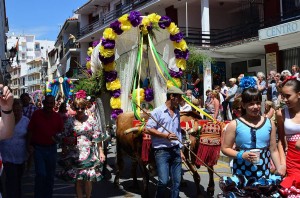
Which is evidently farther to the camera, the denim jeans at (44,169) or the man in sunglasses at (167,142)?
the denim jeans at (44,169)

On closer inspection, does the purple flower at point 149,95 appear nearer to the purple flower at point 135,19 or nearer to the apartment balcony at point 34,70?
the purple flower at point 135,19

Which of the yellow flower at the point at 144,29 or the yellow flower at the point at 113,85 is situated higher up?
the yellow flower at the point at 144,29

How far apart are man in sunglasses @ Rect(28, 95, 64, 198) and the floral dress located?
0.77ft

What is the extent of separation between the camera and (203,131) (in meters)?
6.79

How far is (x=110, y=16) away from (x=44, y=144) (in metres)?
30.6

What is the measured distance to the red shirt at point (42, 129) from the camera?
6363mm

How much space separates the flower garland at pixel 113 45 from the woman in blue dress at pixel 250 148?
14.3 ft

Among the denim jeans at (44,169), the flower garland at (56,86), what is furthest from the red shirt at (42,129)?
the flower garland at (56,86)

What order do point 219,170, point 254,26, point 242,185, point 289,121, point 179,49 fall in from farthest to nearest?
point 254,26, point 219,170, point 179,49, point 289,121, point 242,185

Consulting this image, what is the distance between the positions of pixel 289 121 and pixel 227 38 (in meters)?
20.4

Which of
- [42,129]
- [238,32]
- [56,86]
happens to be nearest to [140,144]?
[42,129]

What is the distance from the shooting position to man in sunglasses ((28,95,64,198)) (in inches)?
251

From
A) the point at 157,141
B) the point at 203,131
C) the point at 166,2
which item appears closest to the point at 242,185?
the point at 157,141

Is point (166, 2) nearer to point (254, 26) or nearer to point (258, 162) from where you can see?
Answer: point (254, 26)
